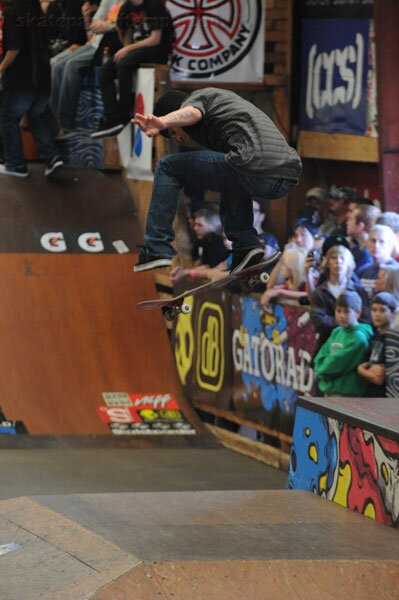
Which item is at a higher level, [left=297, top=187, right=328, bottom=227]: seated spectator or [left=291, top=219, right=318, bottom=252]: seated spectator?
[left=297, top=187, right=328, bottom=227]: seated spectator

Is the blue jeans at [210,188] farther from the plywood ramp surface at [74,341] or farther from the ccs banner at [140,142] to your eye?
the ccs banner at [140,142]

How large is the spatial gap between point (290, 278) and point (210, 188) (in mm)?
3962

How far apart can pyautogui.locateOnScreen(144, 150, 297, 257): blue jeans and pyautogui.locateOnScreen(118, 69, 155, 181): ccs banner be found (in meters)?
5.70

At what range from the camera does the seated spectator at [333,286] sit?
373 inches

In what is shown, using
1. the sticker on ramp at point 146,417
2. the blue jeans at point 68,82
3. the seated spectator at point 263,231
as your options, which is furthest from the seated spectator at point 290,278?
the blue jeans at point 68,82

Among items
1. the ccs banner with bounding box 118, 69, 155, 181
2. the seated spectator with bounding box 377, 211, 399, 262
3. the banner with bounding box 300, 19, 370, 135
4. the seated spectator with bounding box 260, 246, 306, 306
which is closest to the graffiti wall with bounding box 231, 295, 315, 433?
the seated spectator with bounding box 260, 246, 306, 306

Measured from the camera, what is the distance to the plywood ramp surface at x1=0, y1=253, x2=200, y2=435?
12164 millimetres

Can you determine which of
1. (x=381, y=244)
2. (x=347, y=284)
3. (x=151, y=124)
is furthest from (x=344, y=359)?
(x=151, y=124)

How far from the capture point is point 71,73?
14242 millimetres

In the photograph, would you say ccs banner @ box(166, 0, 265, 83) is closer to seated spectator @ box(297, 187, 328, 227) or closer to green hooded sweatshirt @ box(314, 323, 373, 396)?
seated spectator @ box(297, 187, 328, 227)

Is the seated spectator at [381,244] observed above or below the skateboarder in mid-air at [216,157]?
below

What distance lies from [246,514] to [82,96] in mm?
9369

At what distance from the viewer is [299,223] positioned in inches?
417

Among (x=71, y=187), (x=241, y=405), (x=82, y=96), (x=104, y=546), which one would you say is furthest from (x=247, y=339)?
(x=104, y=546)
